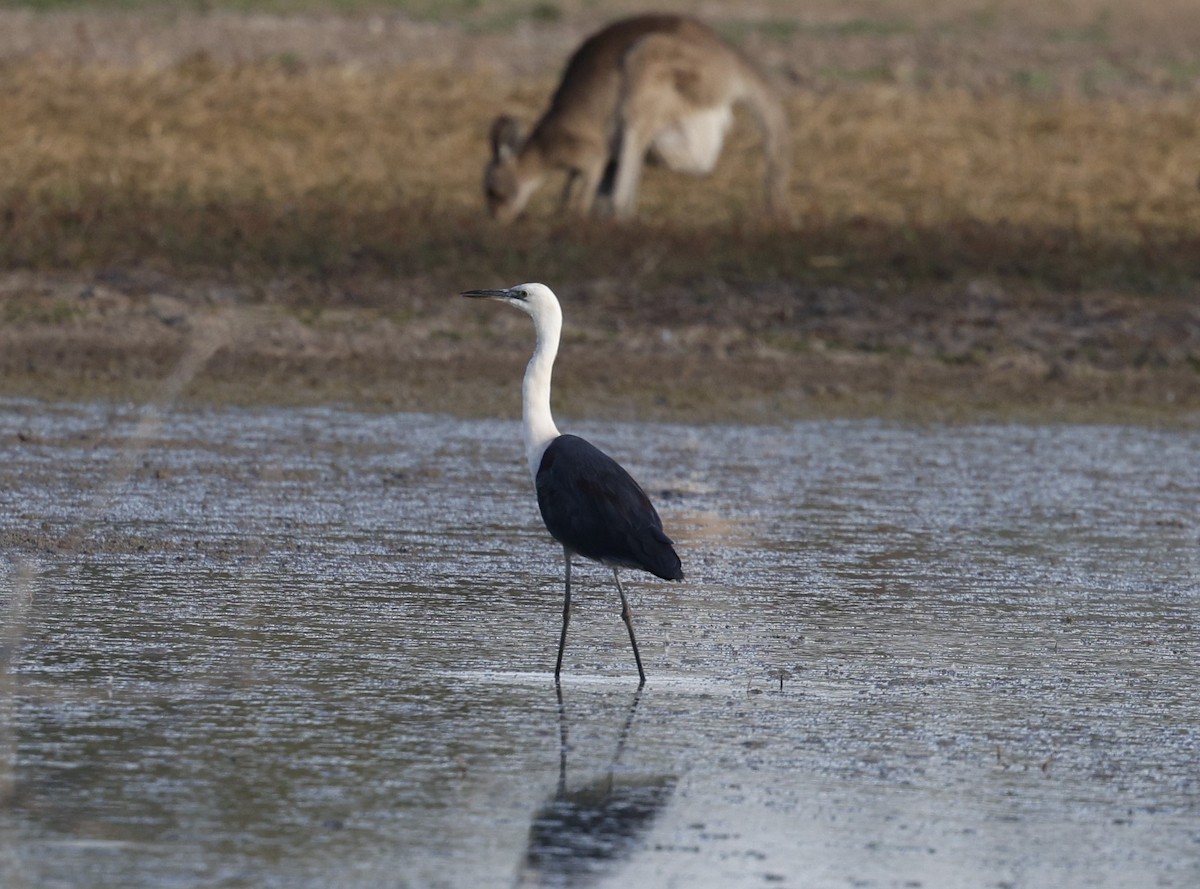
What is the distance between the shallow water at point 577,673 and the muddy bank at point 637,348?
1512mm

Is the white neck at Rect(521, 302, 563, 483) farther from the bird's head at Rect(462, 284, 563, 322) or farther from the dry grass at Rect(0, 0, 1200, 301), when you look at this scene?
the dry grass at Rect(0, 0, 1200, 301)

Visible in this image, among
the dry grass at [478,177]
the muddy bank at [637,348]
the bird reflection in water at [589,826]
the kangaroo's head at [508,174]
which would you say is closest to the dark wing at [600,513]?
the bird reflection in water at [589,826]

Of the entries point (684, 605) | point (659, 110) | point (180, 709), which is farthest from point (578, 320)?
point (180, 709)

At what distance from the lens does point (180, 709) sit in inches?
241

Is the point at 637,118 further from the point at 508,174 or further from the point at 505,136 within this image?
the point at 508,174

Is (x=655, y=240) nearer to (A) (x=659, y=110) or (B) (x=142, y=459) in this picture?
(A) (x=659, y=110)

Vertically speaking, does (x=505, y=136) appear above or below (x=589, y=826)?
below

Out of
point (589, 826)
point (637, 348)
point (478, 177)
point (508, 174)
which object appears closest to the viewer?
point (589, 826)

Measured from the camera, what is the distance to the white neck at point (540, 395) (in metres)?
7.31

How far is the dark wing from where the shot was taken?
6609mm

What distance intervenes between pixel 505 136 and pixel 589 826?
42.6 feet

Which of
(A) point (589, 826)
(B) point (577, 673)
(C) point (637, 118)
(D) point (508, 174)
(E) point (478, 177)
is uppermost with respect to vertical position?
(A) point (589, 826)

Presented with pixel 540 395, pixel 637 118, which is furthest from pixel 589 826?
pixel 637 118

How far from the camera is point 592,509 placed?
6.76 metres
